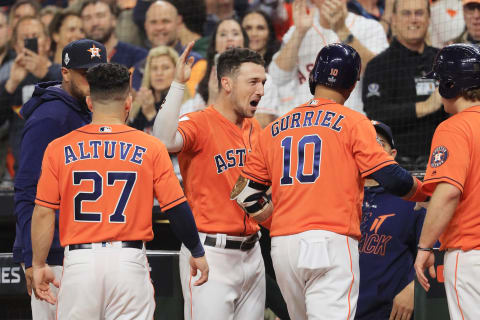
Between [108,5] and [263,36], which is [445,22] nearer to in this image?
[263,36]

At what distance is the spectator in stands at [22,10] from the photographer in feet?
26.4

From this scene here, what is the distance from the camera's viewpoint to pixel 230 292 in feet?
11.7

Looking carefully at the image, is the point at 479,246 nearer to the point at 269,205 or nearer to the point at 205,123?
the point at 269,205

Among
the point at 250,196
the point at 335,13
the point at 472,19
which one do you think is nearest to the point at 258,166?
the point at 250,196

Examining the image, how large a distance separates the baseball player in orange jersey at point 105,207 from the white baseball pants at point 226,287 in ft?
1.79

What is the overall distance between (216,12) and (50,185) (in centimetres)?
461

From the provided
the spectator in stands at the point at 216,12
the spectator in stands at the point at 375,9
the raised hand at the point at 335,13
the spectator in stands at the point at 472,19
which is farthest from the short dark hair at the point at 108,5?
the spectator in stands at the point at 472,19

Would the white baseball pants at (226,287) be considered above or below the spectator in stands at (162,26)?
below

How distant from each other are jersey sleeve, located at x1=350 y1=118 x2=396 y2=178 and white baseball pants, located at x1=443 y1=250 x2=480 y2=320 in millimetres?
490

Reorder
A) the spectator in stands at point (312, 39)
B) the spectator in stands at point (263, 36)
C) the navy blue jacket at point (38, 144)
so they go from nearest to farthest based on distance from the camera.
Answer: the navy blue jacket at point (38, 144), the spectator in stands at point (312, 39), the spectator in stands at point (263, 36)

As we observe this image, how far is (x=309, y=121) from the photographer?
124 inches

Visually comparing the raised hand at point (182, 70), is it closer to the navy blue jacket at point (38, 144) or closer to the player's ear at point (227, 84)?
the player's ear at point (227, 84)

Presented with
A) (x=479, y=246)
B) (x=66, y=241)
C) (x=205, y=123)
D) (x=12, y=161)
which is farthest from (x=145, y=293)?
(x=12, y=161)

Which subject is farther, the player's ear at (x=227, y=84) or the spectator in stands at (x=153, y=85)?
the spectator in stands at (x=153, y=85)
